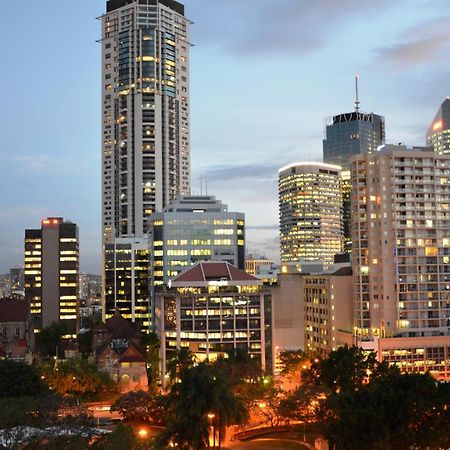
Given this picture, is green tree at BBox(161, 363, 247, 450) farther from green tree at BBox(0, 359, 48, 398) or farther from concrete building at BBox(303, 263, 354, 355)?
concrete building at BBox(303, 263, 354, 355)

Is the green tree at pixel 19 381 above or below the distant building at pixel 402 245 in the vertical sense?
below

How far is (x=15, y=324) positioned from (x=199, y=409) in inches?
3436

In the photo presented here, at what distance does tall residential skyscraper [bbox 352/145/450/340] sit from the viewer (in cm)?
12038

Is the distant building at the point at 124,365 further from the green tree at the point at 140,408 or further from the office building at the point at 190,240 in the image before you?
the office building at the point at 190,240

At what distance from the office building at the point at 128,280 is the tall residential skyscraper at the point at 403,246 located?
75.8 metres

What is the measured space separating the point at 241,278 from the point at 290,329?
86.4ft

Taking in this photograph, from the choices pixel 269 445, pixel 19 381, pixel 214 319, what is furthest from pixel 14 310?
pixel 269 445

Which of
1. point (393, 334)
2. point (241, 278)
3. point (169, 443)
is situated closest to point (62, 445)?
point (169, 443)

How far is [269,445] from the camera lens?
71875 millimetres

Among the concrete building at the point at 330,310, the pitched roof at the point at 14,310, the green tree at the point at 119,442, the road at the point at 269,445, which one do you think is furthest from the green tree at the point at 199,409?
the pitched roof at the point at 14,310

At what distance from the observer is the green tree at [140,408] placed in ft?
252

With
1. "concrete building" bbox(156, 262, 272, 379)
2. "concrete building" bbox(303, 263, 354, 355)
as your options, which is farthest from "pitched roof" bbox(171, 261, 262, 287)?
"concrete building" bbox(303, 263, 354, 355)

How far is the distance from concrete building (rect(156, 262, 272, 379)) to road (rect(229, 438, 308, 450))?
36.2 meters

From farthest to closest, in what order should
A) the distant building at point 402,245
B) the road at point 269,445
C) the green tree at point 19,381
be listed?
the distant building at point 402,245
the green tree at point 19,381
the road at point 269,445
